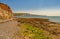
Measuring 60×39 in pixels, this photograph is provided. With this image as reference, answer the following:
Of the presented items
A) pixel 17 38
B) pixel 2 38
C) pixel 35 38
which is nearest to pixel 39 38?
pixel 35 38

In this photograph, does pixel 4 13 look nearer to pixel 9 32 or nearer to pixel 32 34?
pixel 9 32

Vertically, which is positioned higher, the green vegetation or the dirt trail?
the dirt trail

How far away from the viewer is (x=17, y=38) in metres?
13.6

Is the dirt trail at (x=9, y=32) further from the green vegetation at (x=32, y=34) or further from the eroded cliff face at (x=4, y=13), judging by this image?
the eroded cliff face at (x=4, y=13)

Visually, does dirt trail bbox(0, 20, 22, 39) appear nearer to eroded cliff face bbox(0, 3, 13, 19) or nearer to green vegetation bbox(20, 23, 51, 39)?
green vegetation bbox(20, 23, 51, 39)

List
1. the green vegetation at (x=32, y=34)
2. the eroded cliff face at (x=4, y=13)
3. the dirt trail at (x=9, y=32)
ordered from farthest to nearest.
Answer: the eroded cliff face at (x=4, y=13) < the green vegetation at (x=32, y=34) < the dirt trail at (x=9, y=32)

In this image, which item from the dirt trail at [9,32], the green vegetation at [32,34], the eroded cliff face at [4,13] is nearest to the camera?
the dirt trail at [9,32]

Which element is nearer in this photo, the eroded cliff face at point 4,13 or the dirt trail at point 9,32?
the dirt trail at point 9,32

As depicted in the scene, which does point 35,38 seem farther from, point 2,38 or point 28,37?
point 2,38

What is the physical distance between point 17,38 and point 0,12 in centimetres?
2895

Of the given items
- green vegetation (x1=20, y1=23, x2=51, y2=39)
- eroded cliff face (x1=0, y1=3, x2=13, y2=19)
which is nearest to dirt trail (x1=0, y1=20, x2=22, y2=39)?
green vegetation (x1=20, y1=23, x2=51, y2=39)

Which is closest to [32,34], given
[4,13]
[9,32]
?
[9,32]

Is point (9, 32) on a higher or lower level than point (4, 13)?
higher

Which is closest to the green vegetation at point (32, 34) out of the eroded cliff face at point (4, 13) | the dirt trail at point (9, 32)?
the dirt trail at point (9, 32)
